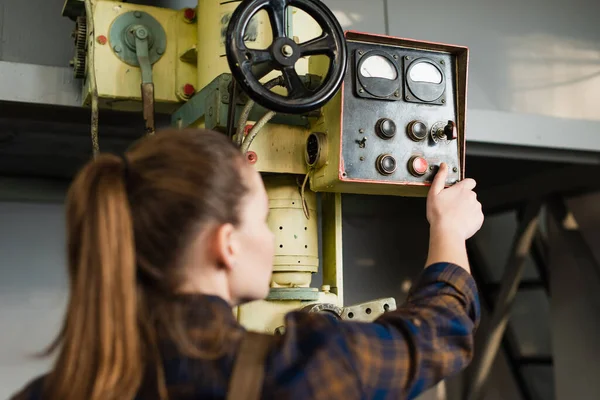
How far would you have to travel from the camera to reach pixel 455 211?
1.26 meters

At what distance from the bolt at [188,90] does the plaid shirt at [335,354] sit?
95 cm

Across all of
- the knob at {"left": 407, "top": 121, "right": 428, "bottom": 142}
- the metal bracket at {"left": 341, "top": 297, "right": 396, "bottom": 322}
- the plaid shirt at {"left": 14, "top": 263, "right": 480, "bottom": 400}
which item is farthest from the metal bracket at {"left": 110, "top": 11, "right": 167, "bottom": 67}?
the plaid shirt at {"left": 14, "top": 263, "right": 480, "bottom": 400}

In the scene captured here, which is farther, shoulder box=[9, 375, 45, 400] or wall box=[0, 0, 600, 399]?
wall box=[0, 0, 600, 399]

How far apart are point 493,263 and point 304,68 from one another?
2.75 m

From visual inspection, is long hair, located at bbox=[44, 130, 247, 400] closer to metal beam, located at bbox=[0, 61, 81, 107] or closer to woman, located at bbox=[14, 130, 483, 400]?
woman, located at bbox=[14, 130, 483, 400]

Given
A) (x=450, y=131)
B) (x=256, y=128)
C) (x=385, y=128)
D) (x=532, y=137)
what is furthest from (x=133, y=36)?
(x=532, y=137)

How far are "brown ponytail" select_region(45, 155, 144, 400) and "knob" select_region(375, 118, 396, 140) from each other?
0.67 m

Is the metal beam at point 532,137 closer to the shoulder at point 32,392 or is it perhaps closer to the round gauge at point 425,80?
the round gauge at point 425,80

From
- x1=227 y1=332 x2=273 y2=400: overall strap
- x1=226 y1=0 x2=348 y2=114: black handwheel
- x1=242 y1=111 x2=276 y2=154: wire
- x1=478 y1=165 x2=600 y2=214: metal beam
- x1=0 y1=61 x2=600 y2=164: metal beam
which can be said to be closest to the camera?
x1=227 y1=332 x2=273 y2=400: overall strap

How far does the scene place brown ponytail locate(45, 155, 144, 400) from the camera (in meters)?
0.84

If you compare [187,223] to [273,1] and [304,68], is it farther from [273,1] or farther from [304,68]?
[304,68]

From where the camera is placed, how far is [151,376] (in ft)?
2.79

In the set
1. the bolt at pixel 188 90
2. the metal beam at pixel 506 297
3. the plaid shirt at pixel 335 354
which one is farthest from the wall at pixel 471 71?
the plaid shirt at pixel 335 354

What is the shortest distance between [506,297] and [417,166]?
7.27 feet
